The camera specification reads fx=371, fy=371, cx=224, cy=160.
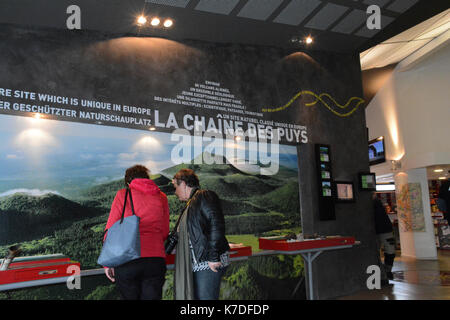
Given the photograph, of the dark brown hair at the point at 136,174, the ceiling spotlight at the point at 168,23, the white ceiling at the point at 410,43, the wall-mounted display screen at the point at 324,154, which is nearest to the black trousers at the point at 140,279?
the dark brown hair at the point at 136,174

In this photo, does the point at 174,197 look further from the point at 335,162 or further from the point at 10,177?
the point at 335,162

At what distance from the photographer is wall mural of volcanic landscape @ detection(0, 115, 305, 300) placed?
3383 mm

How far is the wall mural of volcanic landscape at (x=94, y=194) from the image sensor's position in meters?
3.38

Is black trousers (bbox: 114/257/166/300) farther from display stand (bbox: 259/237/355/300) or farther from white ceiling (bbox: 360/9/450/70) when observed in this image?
white ceiling (bbox: 360/9/450/70)

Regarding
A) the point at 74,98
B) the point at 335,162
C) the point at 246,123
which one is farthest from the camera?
the point at 335,162

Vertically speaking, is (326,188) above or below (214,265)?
above

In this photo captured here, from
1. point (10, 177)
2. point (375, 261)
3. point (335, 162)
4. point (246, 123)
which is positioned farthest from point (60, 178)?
point (375, 261)

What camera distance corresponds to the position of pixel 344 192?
18.0 ft

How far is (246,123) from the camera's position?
472 cm

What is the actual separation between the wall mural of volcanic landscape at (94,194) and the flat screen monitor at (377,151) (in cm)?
669

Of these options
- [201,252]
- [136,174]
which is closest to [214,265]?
[201,252]

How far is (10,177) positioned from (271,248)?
2.80m

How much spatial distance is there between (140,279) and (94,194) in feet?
4.93

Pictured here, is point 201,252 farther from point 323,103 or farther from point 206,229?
point 323,103
